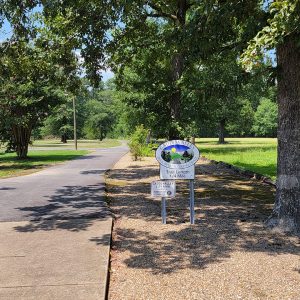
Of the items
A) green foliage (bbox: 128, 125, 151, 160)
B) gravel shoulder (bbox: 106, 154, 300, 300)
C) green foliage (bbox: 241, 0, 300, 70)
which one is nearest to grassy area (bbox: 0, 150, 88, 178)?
green foliage (bbox: 128, 125, 151, 160)

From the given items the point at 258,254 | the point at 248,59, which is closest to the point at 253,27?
the point at 248,59

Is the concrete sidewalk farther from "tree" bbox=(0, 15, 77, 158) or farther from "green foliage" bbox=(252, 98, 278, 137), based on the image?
"green foliage" bbox=(252, 98, 278, 137)

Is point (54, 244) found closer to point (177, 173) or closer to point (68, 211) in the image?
point (68, 211)

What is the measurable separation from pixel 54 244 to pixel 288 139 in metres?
4.03

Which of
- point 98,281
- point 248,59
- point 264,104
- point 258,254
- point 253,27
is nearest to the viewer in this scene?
point 98,281

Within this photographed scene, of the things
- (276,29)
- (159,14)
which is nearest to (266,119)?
(159,14)

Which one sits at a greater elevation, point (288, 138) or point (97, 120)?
point (97, 120)

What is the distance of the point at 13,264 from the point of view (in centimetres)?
493

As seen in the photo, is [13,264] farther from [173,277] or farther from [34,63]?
[34,63]

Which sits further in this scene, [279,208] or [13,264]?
[279,208]

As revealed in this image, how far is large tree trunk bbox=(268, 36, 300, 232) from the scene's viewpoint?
6328 mm

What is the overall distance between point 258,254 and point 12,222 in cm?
442

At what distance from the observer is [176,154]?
23.4ft

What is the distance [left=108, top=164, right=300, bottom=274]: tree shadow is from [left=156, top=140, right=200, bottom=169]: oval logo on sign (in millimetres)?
1089
